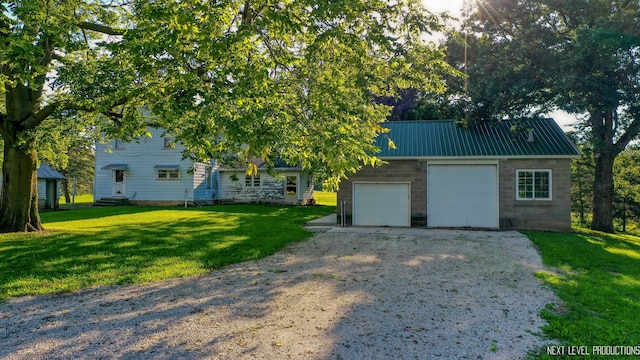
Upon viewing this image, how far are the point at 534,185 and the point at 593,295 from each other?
31.4 ft

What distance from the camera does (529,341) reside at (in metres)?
4.10

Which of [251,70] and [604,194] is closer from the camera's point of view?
[251,70]

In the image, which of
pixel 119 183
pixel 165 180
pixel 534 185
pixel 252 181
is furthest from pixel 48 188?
pixel 534 185

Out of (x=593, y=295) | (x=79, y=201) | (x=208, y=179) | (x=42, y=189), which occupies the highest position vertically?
(x=208, y=179)

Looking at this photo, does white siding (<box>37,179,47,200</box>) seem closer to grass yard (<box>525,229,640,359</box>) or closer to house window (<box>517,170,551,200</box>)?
house window (<box>517,170,551,200</box>)

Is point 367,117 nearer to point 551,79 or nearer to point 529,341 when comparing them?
point 529,341

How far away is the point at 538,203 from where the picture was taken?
1432 cm

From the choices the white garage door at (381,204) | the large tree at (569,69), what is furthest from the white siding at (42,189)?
the large tree at (569,69)

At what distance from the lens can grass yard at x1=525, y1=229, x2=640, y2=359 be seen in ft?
13.7

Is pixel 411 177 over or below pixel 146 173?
below

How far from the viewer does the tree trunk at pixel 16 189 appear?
11250 mm

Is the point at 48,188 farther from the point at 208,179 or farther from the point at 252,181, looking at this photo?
the point at 252,181

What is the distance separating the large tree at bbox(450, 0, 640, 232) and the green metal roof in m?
0.68

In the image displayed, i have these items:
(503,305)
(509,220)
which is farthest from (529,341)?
(509,220)
